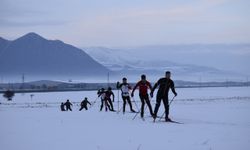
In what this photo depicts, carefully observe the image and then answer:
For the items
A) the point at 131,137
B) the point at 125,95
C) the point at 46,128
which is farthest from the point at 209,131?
the point at 125,95

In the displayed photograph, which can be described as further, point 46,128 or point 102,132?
point 46,128

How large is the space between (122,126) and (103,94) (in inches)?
403

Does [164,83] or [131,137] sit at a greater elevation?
[164,83]

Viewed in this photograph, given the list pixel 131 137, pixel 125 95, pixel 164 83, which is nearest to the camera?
pixel 131 137

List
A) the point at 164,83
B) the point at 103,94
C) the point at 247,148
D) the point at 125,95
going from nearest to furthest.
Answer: the point at 247,148 → the point at 164,83 → the point at 125,95 → the point at 103,94

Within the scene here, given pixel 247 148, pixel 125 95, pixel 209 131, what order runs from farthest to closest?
pixel 125 95 → pixel 209 131 → pixel 247 148

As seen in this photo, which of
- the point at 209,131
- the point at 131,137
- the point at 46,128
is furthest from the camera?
the point at 46,128

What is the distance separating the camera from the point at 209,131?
11.4 meters

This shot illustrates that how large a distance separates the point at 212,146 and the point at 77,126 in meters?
5.23

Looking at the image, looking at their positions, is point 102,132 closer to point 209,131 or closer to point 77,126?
point 77,126

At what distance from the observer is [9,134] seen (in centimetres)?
1147

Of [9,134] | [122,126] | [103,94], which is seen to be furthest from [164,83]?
[103,94]

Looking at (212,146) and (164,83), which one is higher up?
(164,83)

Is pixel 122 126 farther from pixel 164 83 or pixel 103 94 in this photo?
pixel 103 94
